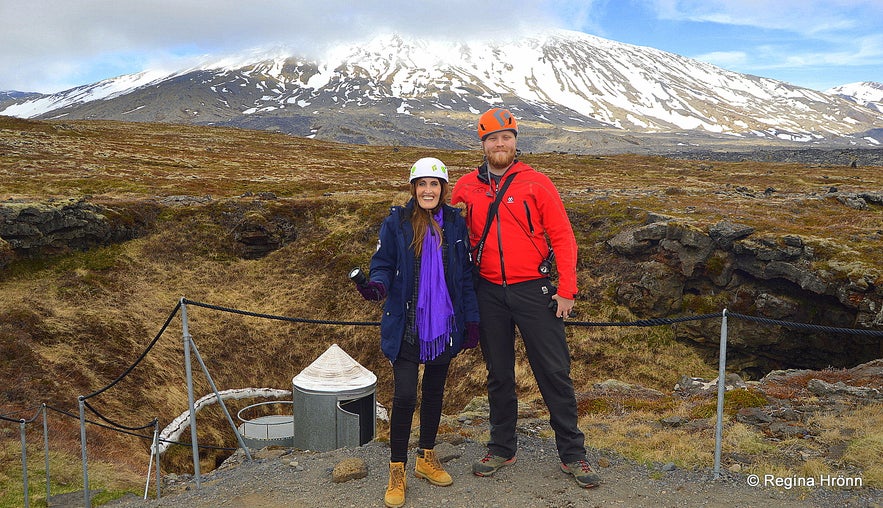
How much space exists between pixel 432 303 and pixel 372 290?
2.18ft

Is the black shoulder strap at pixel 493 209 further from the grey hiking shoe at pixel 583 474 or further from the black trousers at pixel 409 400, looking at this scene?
the grey hiking shoe at pixel 583 474

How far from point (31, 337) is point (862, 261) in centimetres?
2719

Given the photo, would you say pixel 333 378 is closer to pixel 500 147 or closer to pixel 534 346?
pixel 534 346

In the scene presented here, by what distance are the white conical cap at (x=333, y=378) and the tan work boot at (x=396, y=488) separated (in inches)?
383

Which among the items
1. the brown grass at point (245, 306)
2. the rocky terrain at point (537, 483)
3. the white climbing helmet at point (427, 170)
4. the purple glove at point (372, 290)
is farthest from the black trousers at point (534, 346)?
the brown grass at point (245, 306)

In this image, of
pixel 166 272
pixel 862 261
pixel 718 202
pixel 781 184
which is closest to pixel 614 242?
pixel 862 261

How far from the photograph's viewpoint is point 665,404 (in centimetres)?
1120

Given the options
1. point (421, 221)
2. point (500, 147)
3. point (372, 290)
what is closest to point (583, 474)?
point (372, 290)

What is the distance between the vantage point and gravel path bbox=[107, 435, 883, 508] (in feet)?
19.4

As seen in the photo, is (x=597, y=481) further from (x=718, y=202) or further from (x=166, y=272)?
(x=718, y=202)

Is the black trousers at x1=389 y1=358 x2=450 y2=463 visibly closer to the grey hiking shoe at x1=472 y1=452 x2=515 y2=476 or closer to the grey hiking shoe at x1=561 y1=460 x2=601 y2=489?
the grey hiking shoe at x1=472 y1=452 x2=515 y2=476

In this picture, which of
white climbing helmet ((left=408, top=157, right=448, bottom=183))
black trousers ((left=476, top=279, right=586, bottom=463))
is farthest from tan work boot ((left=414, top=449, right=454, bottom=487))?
white climbing helmet ((left=408, top=157, right=448, bottom=183))

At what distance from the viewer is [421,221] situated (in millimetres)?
5703

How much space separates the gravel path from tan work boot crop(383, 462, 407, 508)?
0.48 feet
